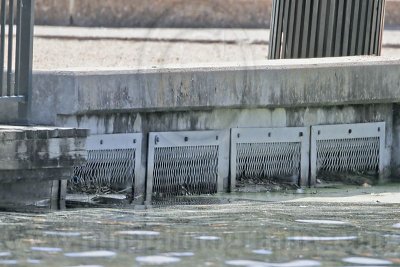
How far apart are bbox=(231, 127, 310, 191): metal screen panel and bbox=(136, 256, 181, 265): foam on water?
3.11 m

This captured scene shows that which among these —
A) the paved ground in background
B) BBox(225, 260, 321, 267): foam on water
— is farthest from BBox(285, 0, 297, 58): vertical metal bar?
BBox(225, 260, 321, 267): foam on water

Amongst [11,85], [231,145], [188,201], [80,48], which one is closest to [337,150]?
[231,145]

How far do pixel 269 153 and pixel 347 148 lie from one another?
0.75 m

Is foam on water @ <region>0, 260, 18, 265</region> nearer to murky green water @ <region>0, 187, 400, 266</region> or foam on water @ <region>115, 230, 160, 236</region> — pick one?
murky green water @ <region>0, 187, 400, 266</region>

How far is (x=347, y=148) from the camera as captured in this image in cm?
1101

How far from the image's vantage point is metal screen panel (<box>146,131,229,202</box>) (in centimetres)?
995

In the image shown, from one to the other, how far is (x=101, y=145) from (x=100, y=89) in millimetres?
430

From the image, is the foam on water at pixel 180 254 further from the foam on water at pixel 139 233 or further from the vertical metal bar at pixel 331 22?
the vertical metal bar at pixel 331 22

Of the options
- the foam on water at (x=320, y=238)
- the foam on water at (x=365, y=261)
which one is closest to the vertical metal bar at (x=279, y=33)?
the foam on water at (x=320, y=238)

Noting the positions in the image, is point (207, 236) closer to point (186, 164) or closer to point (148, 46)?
point (186, 164)

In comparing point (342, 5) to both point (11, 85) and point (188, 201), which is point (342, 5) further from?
point (11, 85)

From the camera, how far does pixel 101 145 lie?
31.8 feet

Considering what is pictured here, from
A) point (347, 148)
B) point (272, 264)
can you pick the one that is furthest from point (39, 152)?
point (347, 148)

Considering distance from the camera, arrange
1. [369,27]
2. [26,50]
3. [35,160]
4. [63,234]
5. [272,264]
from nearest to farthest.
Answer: [272,264] → [63,234] → [35,160] → [26,50] → [369,27]
